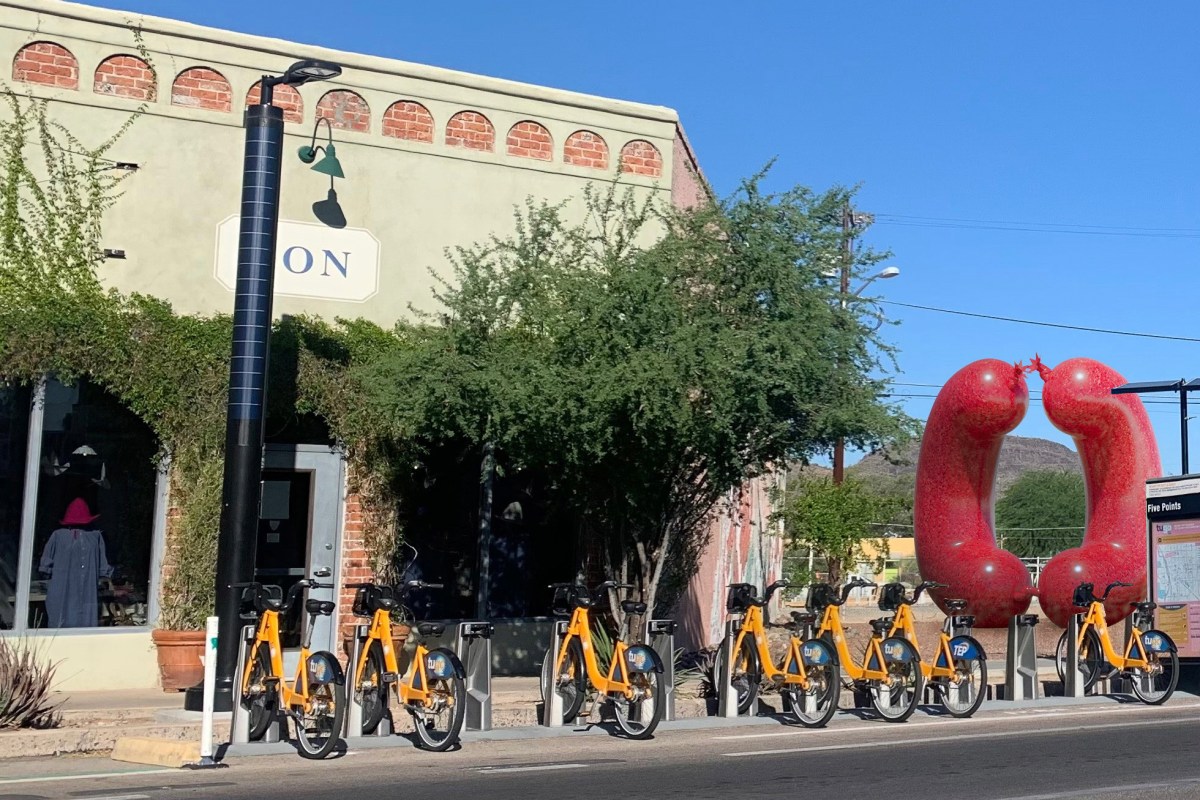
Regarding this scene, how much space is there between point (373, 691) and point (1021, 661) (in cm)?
719

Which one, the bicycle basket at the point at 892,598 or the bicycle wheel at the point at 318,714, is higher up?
the bicycle basket at the point at 892,598

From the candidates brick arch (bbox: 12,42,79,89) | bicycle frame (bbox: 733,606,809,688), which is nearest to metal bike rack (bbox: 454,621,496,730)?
bicycle frame (bbox: 733,606,809,688)

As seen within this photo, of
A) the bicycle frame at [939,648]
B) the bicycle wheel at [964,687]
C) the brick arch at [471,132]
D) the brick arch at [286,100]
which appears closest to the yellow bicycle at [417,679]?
the bicycle frame at [939,648]

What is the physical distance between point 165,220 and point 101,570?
342 cm

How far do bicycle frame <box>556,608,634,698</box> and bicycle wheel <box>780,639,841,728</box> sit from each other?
5.21ft

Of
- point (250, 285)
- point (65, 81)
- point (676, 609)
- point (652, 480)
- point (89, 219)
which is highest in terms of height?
point (65, 81)

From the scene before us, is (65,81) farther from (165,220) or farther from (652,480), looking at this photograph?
(652,480)

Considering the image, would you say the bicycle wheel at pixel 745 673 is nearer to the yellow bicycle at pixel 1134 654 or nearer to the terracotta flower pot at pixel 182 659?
the yellow bicycle at pixel 1134 654

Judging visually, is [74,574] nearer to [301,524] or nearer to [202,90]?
[301,524]

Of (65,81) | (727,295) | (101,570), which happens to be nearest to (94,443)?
(101,570)

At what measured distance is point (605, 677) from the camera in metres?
11.9

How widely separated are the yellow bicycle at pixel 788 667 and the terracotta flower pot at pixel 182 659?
188 inches

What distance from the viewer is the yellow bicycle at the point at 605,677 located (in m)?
11.4

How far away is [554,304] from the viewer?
12.9 metres
